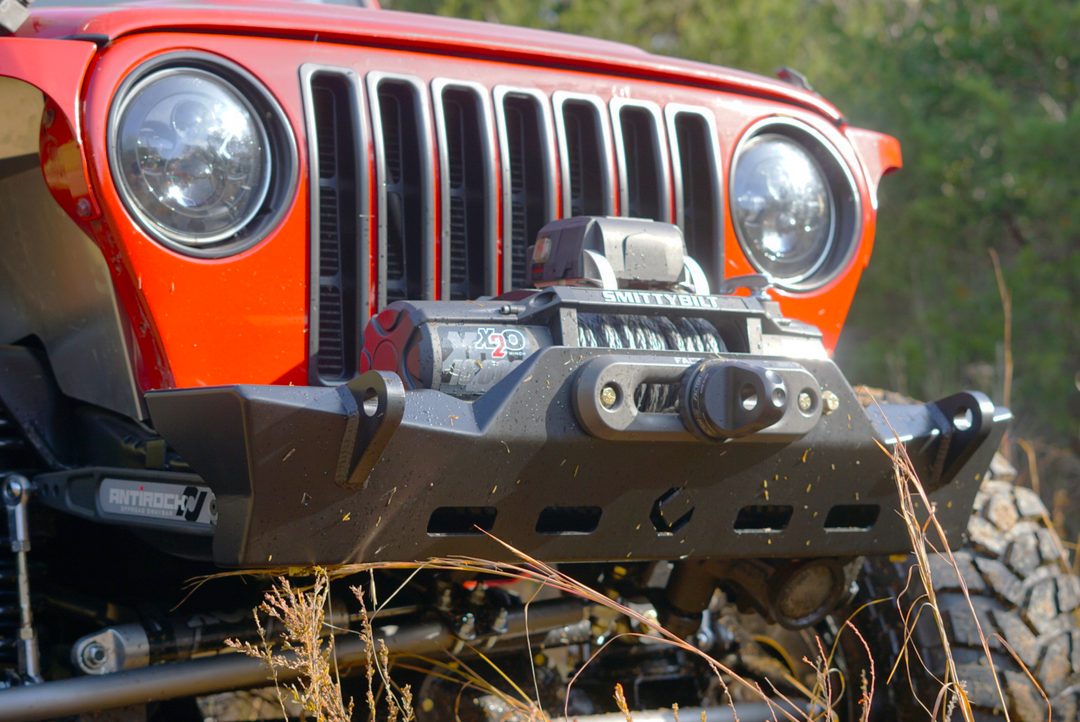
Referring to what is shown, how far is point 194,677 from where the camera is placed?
201 cm

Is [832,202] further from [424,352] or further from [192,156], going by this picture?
[192,156]

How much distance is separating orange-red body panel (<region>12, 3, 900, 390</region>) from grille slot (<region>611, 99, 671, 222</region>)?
4cm

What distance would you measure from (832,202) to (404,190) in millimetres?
1056

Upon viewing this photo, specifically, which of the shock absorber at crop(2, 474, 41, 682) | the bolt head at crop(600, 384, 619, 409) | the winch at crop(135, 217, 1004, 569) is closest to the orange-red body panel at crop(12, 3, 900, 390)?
the winch at crop(135, 217, 1004, 569)

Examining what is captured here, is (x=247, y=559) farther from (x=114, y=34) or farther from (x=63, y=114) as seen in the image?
(x=114, y=34)

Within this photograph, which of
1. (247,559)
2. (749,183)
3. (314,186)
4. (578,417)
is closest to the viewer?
(247,559)

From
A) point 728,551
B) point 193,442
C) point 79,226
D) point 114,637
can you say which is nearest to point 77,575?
point 114,637

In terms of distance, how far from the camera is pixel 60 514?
7.41 feet

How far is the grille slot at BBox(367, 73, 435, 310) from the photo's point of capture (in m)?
2.16

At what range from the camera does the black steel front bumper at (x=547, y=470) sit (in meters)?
1.59

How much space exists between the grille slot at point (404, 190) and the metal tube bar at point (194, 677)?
0.68m

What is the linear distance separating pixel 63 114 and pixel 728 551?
4.55ft

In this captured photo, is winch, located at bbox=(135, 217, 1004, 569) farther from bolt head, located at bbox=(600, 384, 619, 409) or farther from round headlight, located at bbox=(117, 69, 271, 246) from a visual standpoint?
round headlight, located at bbox=(117, 69, 271, 246)

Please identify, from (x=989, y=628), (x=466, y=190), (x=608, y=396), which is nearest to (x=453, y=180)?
(x=466, y=190)
